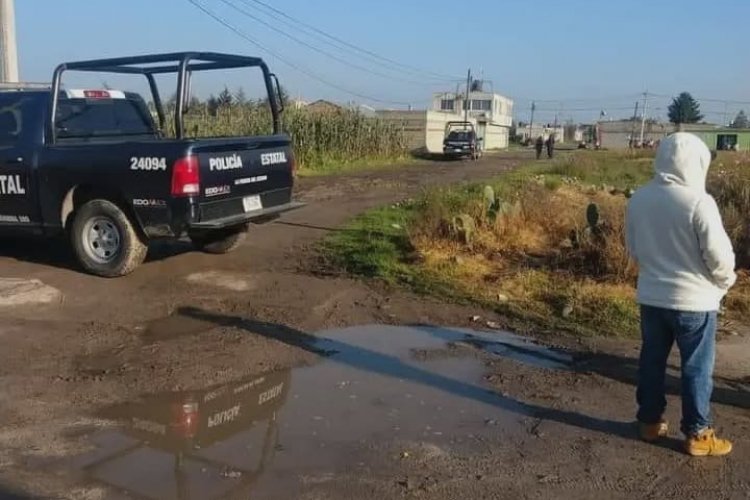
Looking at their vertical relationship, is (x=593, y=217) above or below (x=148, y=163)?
below

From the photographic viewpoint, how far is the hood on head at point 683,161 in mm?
4340

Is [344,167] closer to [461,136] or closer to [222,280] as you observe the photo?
[461,136]

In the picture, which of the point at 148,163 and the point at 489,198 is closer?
the point at 148,163

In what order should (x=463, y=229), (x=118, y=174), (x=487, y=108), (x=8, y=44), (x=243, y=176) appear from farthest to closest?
(x=487, y=108)
(x=8, y=44)
(x=463, y=229)
(x=243, y=176)
(x=118, y=174)

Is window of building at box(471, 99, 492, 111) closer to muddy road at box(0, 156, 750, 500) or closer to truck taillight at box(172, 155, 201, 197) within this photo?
truck taillight at box(172, 155, 201, 197)

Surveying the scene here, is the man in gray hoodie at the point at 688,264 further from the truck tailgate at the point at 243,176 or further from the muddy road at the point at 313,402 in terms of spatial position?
the truck tailgate at the point at 243,176

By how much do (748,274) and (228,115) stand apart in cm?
2133

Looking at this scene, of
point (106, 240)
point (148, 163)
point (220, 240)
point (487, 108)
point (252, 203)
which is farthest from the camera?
point (487, 108)

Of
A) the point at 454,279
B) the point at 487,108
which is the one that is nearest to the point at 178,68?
the point at 454,279

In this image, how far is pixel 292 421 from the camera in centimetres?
484

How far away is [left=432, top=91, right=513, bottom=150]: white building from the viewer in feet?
265

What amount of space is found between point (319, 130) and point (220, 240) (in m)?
22.2

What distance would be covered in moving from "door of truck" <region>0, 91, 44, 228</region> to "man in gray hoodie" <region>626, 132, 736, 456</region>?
671 cm

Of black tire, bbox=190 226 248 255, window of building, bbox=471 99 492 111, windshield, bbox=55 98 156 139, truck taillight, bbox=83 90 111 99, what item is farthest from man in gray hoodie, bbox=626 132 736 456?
window of building, bbox=471 99 492 111
